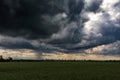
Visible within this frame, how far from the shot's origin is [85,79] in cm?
5384

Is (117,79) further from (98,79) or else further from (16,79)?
(16,79)

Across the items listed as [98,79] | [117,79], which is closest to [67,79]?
[98,79]

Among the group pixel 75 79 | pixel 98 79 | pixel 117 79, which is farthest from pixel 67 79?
pixel 117 79

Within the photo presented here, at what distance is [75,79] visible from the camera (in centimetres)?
5316

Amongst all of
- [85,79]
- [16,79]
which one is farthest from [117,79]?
[16,79]

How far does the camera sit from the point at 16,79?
2084 inches

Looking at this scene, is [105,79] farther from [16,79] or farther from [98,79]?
[16,79]

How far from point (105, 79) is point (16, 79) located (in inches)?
658

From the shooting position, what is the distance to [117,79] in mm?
53062

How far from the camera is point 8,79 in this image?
175 feet

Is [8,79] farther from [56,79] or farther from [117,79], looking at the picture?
[117,79]

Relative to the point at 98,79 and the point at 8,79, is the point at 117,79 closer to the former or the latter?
the point at 98,79

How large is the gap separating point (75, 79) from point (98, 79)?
14.5ft

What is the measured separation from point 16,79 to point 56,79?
7.44 meters
